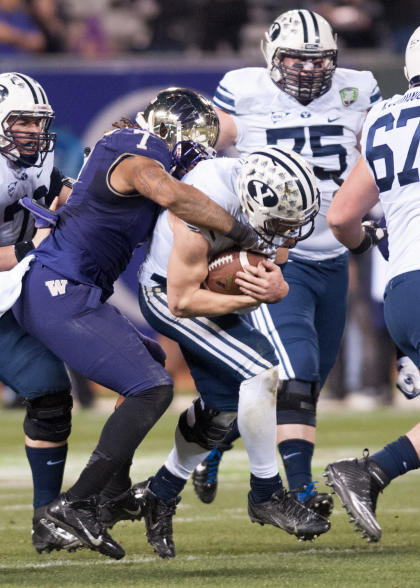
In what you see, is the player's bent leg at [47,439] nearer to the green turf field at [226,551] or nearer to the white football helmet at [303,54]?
the green turf field at [226,551]

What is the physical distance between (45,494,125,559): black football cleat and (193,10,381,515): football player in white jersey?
128 centimetres

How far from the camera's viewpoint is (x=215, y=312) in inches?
163

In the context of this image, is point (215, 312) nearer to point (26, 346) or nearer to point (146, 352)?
point (146, 352)

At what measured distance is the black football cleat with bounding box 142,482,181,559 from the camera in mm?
4508

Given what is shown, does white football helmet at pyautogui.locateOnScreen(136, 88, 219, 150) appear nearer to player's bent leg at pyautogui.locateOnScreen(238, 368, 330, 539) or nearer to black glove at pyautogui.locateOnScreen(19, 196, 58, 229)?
black glove at pyautogui.locateOnScreen(19, 196, 58, 229)

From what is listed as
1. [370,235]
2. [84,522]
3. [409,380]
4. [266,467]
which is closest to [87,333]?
[84,522]

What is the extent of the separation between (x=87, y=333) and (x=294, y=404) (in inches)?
49.4

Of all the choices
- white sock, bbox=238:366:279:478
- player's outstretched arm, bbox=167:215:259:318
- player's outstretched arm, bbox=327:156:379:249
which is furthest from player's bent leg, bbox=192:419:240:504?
player's outstretched arm, bbox=167:215:259:318

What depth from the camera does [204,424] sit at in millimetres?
4594

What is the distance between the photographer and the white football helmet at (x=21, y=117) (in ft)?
15.2

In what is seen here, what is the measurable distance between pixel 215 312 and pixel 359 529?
0.89m

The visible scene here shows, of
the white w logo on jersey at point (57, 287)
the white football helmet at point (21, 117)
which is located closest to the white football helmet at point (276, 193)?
the white w logo on jersey at point (57, 287)

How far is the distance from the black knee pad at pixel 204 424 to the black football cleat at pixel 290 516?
0.30 meters

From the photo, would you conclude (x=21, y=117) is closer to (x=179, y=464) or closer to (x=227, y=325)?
(x=227, y=325)
